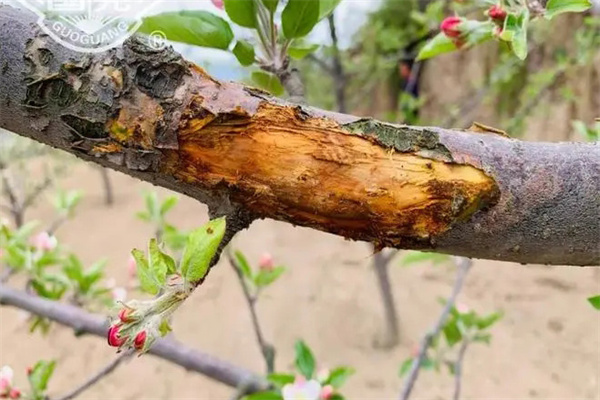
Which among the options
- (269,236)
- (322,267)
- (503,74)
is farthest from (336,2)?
(269,236)

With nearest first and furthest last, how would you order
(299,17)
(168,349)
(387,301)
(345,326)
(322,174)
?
(322,174)
(299,17)
(168,349)
(387,301)
(345,326)

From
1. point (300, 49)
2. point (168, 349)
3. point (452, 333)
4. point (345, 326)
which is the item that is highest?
point (300, 49)

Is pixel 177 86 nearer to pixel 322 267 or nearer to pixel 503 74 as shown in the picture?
pixel 503 74

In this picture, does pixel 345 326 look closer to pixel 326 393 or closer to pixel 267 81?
pixel 326 393

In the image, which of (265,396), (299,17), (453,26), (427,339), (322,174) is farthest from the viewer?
(427,339)

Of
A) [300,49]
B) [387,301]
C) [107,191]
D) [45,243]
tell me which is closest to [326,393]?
[300,49]

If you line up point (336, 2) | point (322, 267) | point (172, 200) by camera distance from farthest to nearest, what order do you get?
point (322, 267) < point (172, 200) < point (336, 2)

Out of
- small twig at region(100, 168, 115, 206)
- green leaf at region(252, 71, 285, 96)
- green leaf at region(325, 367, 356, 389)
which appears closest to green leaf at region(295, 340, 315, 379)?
green leaf at region(325, 367, 356, 389)
